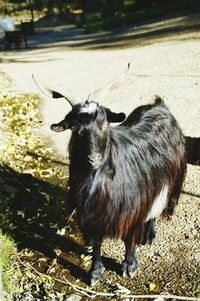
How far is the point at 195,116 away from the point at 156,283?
15.5ft

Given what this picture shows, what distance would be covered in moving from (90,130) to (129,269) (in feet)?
5.66

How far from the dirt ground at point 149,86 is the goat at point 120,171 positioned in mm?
276

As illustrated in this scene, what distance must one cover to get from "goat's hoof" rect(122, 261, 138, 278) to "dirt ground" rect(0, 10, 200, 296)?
0.21 ft

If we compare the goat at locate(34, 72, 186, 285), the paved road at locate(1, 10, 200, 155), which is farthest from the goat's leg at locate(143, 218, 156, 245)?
the paved road at locate(1, 10, 200, 155)

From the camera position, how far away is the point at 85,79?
40.3ft

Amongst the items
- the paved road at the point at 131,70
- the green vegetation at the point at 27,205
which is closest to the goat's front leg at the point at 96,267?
the green vegetation at the point at 27,205

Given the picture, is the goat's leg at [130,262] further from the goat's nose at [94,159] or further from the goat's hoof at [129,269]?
the goat's nose at [94,159]

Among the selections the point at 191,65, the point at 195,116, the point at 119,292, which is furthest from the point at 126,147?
the point at 191,65

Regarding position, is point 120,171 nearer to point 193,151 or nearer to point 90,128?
point 90,128

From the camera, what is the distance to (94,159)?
3102 mm

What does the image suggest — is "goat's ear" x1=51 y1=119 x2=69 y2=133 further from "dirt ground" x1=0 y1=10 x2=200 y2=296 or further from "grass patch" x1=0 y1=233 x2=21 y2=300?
"grass patch" x1=0 y1=233 x2=21 y2=300

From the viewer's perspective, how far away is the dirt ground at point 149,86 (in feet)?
13.4

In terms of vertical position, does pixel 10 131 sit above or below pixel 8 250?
above

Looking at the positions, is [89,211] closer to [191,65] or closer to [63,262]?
[63,262]
